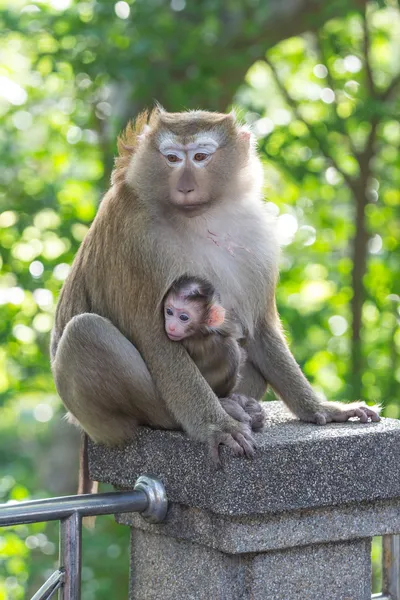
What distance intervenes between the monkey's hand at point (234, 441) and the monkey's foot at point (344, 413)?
0.44m

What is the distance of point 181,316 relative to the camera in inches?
105

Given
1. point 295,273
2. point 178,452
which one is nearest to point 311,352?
point 295,273

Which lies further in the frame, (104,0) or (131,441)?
(104,0)

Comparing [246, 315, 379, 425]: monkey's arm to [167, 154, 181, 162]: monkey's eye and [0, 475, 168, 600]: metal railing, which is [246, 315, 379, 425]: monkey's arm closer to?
[167, 154, 181, 162]: monkey's eye

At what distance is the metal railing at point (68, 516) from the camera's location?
1.86 m

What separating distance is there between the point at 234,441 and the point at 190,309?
0.55 m

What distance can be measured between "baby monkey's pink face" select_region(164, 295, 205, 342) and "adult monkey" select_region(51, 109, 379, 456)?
27 millimetres

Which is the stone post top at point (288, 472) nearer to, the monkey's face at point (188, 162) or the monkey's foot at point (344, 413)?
the monkey's foot at point (344, 413)

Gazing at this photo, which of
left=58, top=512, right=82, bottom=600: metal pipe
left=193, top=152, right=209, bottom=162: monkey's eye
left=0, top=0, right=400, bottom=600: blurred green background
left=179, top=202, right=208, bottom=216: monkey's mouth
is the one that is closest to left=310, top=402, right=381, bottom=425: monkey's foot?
left=179, top=202, right=208, bottom=216: monkey's mouth

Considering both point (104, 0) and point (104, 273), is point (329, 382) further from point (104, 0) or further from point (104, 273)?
point (104, 273)

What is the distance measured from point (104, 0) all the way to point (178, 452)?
3.66m

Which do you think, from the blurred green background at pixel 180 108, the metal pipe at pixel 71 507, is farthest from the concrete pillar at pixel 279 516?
the blurred green background at pixel 180 108

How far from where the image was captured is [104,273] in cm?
283

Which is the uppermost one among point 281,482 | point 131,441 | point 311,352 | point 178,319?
point 311,352
